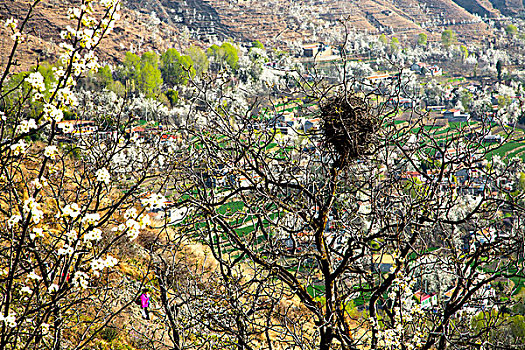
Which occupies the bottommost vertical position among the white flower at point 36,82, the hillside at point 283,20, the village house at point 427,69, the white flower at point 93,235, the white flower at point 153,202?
the white flower at point 93,235

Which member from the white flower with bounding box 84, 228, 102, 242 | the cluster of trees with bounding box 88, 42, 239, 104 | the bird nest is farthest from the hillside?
the white flower with bounding box 84, 228, 102, 242

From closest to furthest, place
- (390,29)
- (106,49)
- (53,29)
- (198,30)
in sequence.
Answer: (53,29), (106,49), (198,30), (390,29)

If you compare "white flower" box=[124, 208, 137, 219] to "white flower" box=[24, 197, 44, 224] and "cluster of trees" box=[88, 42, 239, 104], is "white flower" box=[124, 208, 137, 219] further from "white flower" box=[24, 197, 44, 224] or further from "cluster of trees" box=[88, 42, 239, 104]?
"cluster of trees" box=[88, 42, 239, 104]

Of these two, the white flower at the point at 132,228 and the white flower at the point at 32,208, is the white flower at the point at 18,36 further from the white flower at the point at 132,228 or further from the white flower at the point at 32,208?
the white flower at the point at 132,228

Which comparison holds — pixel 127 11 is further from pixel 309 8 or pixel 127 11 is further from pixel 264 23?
pixel 309 8

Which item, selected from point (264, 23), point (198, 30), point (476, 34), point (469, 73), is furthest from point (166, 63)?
point (476, 34)

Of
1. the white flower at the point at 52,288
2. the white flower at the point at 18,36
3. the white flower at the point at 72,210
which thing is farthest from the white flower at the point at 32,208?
the white flower at the point at 18,36

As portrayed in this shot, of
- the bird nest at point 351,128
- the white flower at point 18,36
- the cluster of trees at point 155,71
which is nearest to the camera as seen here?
the white flower at point 18,36

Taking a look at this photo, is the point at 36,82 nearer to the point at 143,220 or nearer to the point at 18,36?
the point at 18,36

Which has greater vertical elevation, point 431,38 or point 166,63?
point 431,38

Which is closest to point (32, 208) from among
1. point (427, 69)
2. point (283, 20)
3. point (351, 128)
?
point (351, 128)

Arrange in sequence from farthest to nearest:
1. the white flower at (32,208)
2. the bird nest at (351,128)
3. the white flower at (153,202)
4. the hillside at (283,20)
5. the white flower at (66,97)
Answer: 1. the hillside at (283,20)
2. the bird nest at (351,128)
3. the white flower at (66,97)
4. the white flower at (153,202)
5. the white flower at (32,208)
